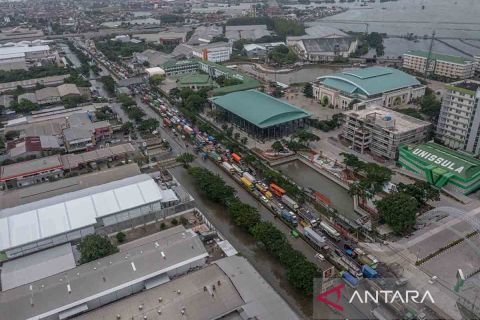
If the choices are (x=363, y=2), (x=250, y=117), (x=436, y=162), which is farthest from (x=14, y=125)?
(x=363, y=2)

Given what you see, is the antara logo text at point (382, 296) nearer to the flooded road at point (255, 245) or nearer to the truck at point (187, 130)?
the flooded road at point (255, 245)

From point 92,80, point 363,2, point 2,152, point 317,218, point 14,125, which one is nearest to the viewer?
point 317,218

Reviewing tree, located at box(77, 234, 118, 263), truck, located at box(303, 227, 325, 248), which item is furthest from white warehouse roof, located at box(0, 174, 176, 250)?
truck, located at box(303, 227, 325, 248)

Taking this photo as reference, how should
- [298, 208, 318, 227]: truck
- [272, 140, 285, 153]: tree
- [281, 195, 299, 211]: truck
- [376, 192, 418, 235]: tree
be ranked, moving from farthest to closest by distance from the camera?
1. [272, 140, 285, 153]: tree
2. [281, 195, 299, 211]: truck
3. [298, 208, 318, 227]: truck
4. [376, 192, 418, 235]: tree

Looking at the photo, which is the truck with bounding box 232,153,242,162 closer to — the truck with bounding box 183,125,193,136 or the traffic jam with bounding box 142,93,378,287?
the traffic jam with bounding box 142,93,378,287

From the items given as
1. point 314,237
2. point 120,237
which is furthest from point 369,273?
point 120,237

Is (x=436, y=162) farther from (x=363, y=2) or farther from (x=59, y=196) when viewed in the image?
(x=363, y=2)

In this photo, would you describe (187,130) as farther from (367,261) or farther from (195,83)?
(367,261)
